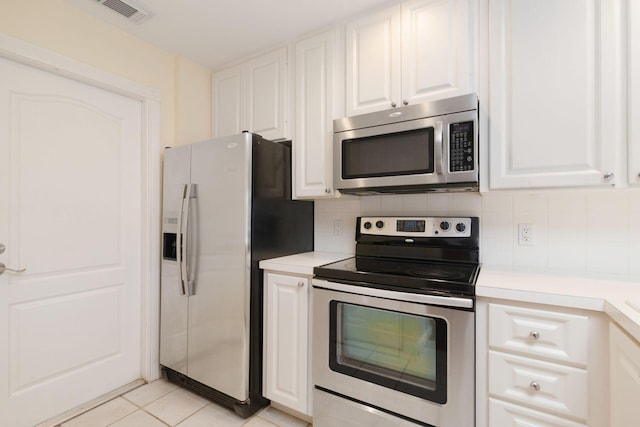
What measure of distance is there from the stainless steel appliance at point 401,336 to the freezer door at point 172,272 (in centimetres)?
101

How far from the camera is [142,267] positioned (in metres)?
2.20

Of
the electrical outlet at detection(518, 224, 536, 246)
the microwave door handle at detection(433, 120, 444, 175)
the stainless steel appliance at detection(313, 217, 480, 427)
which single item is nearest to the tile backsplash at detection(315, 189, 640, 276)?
the electrical outlet at detection(518, 224, 536, 246)

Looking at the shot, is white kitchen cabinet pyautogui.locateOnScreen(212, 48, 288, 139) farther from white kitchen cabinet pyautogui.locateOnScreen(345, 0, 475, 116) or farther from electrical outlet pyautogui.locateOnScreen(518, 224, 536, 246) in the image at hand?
electrical outlet pyautogui.locateOnScreen(518, 224, 536, 246)

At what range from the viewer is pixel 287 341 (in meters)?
1.76

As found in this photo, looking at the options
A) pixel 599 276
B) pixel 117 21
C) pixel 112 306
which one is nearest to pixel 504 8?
pixel 599 276

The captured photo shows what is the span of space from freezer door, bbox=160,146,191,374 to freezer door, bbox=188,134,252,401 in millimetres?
88

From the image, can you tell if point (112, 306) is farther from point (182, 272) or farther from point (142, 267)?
point (182, 272)

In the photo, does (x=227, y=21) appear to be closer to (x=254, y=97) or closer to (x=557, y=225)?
(x=254, y=97)

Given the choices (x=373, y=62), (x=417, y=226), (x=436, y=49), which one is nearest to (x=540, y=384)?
(x=417, y=226)

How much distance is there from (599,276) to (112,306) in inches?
110

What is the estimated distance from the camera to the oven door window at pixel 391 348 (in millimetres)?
1334

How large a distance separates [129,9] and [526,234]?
2.63 meters

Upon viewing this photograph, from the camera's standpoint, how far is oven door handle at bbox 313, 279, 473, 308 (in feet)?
4.15

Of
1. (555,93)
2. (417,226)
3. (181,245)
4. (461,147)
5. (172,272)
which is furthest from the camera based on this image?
(172,272)
